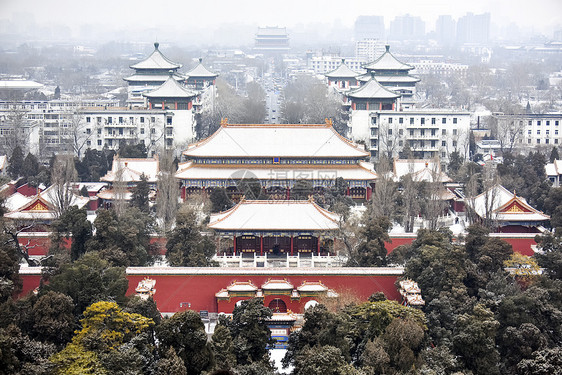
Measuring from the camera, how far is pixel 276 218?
96.0 ft

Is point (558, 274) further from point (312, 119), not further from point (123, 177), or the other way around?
point (312, 119)

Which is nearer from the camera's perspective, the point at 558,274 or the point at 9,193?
the point at 558,274

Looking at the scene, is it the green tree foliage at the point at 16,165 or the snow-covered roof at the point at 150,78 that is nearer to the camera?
the green tree foliage at the point at 16,165

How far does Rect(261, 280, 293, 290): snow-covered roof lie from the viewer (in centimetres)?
2573

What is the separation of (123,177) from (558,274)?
18.5 metres

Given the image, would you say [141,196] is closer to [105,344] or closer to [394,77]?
[105,344]

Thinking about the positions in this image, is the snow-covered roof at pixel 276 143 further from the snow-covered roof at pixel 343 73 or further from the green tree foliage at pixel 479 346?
the snow-covered roof at pixel 343 73

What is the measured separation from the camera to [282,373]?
21547 mm

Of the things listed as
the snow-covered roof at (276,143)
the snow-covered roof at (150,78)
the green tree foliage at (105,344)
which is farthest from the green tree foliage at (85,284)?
the snow-covered roof at (150,78)

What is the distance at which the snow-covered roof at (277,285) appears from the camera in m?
25.7

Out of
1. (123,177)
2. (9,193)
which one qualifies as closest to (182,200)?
(123,177)

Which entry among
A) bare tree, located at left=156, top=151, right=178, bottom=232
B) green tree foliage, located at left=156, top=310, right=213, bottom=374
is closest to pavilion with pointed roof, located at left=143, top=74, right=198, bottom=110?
bare tree, located at left=156, top=151, right=178, bottom=232

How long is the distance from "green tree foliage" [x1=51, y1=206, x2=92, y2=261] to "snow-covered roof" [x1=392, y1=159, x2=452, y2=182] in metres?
14.5

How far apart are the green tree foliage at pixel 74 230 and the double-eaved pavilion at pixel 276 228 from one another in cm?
411
